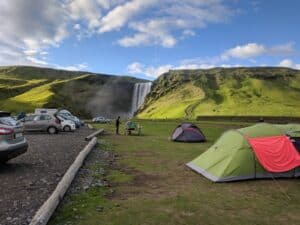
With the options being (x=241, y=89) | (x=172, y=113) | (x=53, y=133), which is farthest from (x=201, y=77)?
(x=53, y=133)

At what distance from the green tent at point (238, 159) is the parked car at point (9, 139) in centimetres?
611

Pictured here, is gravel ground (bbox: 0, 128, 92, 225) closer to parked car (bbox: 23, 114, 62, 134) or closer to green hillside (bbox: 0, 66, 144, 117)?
parked car (bbox: 23, 114, 62, 134)

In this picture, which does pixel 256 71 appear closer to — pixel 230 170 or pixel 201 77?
pixel 201 77

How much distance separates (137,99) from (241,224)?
114350mm

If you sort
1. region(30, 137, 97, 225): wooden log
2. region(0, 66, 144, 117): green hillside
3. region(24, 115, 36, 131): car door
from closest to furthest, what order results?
region(30, 137, 97, 225): wooden log, region(24, 115, 36, 131): car door, region(0, 66, 144, 117): green hillside

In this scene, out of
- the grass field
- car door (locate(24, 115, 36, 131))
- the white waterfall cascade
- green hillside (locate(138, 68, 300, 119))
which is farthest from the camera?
the white waterfall cascade

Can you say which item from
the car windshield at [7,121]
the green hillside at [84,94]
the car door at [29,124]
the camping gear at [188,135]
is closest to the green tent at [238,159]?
the car windshield at [7,121]

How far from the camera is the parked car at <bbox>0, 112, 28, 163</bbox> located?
35.7 feet

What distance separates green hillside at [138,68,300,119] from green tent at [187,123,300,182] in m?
77.6

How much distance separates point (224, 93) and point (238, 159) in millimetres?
102648

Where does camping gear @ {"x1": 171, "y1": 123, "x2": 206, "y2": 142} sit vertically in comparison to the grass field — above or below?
above

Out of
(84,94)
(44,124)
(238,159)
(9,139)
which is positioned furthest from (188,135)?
(84,94)

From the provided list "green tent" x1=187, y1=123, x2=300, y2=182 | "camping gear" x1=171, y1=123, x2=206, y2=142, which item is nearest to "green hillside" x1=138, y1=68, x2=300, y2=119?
"camping gear" x1=171, y1=123, x2=206, y2=142

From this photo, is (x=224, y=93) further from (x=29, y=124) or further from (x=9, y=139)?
(x=9, y=139)
